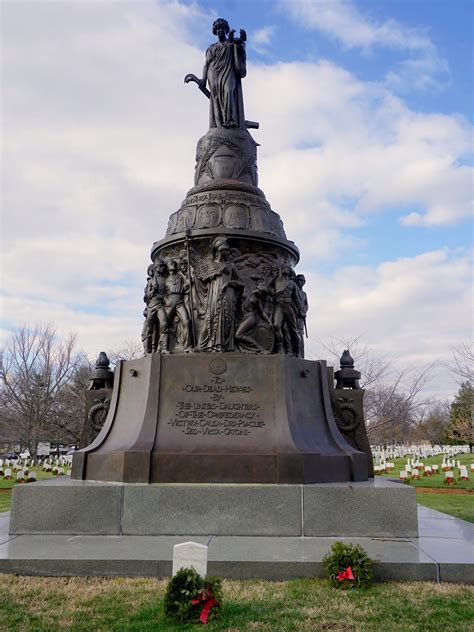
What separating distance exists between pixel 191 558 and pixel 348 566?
6.35ft

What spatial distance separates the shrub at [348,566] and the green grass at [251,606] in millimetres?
126

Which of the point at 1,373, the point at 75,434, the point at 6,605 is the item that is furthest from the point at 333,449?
the point at 1,373

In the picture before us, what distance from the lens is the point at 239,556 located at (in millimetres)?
6645

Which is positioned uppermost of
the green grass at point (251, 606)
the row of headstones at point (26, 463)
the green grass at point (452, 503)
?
the row of headstones at point (26, 463)

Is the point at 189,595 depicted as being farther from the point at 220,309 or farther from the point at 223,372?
the point at 220,309

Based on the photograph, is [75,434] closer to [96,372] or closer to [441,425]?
[96,372]

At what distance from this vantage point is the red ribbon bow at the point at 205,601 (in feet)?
16.3

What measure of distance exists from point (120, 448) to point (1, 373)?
3826cm

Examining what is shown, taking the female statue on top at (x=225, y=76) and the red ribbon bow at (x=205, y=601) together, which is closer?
the red ribbon bow at (x=205, y=601)

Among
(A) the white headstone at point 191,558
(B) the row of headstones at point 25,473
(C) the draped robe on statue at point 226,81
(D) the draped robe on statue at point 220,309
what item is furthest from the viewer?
(B) the row of headstones at point 25,473

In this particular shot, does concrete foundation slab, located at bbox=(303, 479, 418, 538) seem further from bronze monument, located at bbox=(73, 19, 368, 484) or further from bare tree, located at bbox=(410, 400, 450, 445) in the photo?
bare tree, located at bbox=(410, 400, 450, 445)

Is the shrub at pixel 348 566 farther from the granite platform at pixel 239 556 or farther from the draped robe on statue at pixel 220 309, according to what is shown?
the draped robe on statue at pixel 220 309

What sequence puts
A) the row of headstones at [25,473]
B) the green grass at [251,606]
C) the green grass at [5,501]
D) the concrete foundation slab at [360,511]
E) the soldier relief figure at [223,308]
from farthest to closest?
the row of headstones at [25,473] → the green grass at [5,501] → the soldier relief figure at [223,308] → the concrete foundation slab at [360,511] → the green grass at [251,606]

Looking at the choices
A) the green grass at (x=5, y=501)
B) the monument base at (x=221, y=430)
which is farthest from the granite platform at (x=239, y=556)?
the green grass at (x=5, y=501)
